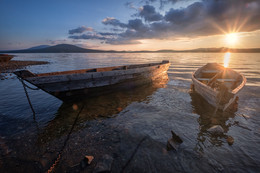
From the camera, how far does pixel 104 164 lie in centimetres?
301

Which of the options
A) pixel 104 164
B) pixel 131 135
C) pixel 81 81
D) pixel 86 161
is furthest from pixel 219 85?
pixel 81 81

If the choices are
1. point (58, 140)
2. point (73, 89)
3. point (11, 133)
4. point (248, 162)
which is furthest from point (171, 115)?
point (11, 133)

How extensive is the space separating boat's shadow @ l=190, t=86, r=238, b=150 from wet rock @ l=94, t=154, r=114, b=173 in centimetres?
285

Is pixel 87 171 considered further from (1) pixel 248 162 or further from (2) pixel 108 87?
(2) pixel 108 87

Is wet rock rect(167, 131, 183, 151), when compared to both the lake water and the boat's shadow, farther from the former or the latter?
the boat's shadow

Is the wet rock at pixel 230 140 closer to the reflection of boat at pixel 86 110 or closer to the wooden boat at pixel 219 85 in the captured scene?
the wooden boat at pixel 219 85

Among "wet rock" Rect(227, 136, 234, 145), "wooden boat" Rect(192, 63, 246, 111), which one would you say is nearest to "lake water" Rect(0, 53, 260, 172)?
"wet rock" Rect(227, 136, 234, 145)

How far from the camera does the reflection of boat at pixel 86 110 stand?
A: 471cm

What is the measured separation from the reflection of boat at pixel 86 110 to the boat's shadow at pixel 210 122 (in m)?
3.51

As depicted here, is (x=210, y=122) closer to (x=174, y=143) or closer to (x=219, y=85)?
(x=174, y=143)

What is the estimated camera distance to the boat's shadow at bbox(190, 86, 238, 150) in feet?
12.9

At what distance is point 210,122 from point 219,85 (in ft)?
8.92

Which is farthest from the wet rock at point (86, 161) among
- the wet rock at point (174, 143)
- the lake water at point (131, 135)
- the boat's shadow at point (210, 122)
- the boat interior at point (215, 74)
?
the boat interior at point (215, 74)

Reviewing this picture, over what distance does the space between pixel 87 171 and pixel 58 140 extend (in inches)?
75.9
